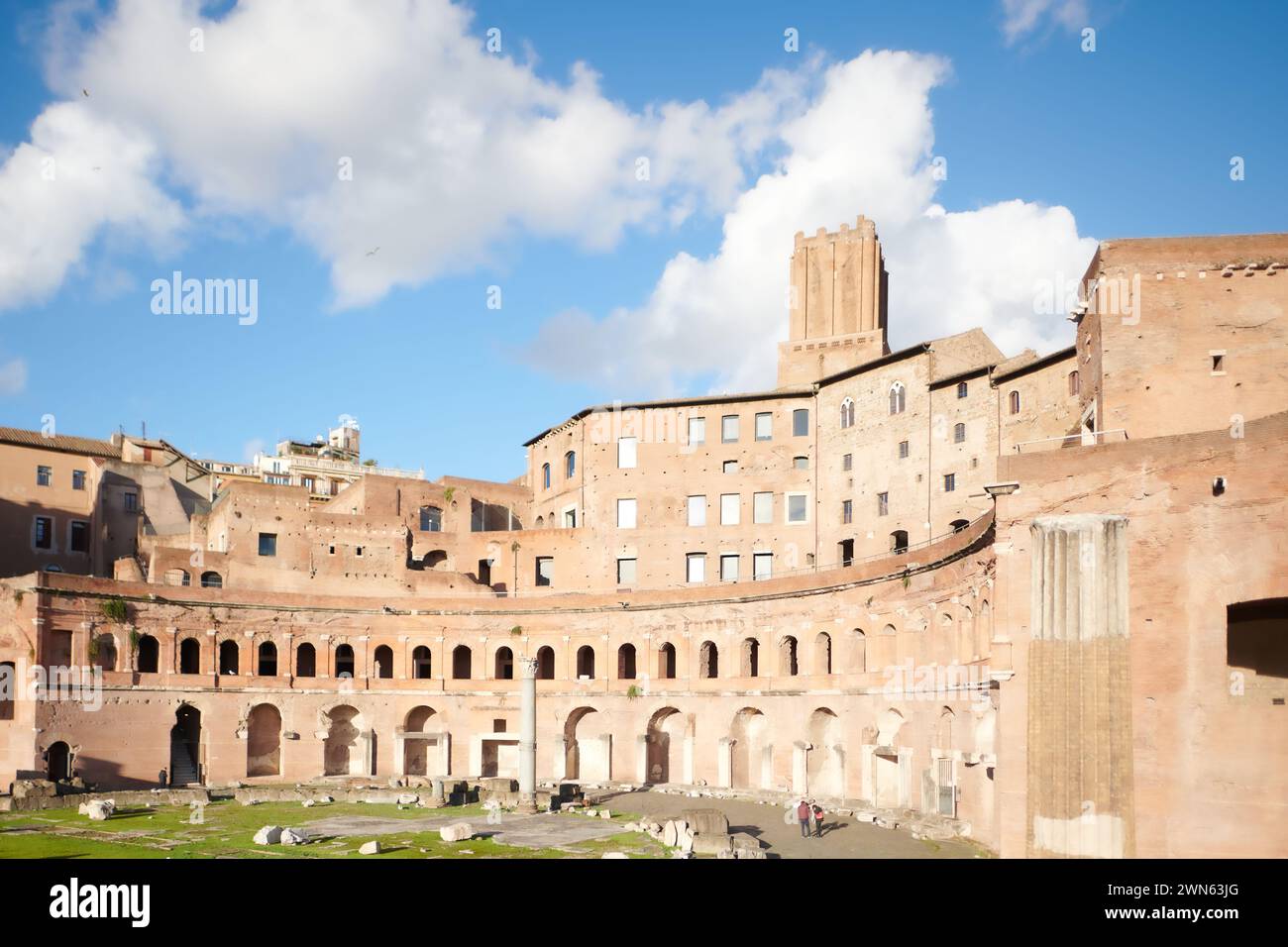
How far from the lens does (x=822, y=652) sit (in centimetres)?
4594

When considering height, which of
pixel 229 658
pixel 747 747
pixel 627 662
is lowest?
pixel 747 747

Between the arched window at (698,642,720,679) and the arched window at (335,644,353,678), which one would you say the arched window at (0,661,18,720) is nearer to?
the arched window at (335,644,353,678)

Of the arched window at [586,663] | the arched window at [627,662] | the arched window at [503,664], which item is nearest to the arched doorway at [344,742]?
the arched window at [503,664]

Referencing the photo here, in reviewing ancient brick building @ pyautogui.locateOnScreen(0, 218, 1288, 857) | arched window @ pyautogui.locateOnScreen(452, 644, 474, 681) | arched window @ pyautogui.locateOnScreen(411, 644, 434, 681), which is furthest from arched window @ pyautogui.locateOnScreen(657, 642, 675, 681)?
arched window @ pyautogui.locateOnScreen(411, 644, 434, 681)

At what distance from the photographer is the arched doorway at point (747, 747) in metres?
48.1

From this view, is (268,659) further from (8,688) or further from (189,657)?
(8,688)

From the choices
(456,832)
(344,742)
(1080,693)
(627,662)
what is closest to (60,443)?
(344,742)

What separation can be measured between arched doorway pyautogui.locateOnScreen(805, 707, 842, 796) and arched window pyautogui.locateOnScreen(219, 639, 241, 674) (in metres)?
25.9

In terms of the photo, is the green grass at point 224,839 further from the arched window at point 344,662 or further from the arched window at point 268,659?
the arched window at point 344,662

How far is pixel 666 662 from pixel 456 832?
73.3 feet

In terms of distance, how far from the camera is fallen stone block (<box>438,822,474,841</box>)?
31641 millimetres

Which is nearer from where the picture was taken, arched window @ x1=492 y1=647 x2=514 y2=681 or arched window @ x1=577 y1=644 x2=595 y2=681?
arched window @ x1=577 y1=644 x2=595 y2=681

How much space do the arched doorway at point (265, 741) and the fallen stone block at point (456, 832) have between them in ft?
75.9
